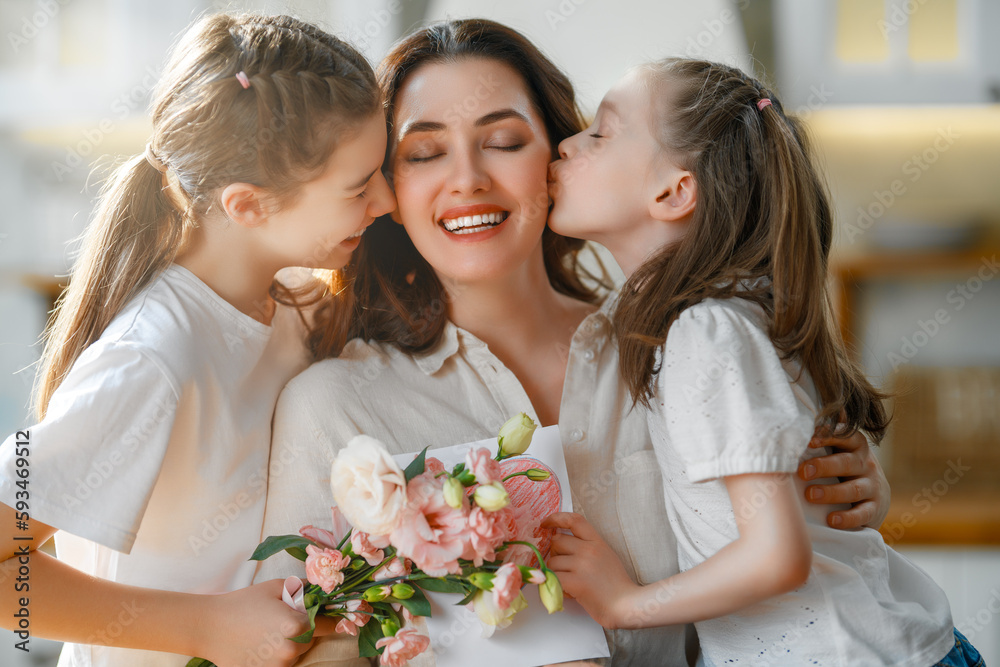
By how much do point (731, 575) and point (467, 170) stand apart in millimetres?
777

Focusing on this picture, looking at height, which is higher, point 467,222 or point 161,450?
point 467,222

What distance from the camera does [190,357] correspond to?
1.12 meters

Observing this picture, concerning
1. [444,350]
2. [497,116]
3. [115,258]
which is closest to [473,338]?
[444,350]

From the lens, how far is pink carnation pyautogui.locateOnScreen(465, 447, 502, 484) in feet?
3.14

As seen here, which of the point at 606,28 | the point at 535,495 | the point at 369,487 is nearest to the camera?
the point at 369,487

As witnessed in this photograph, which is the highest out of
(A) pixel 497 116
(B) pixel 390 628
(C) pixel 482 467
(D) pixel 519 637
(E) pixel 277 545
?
(A) pixel 497 116

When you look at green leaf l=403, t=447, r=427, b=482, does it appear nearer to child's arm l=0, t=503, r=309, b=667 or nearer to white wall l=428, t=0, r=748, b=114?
child's arm l=0, t=503, r=309, b=667

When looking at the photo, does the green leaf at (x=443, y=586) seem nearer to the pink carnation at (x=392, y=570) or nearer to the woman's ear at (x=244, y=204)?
the pink carnation at (x=392, y=570)

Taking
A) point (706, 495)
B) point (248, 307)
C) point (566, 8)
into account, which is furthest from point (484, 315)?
point (566, 8)

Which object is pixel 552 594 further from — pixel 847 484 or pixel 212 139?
pixel 212 139

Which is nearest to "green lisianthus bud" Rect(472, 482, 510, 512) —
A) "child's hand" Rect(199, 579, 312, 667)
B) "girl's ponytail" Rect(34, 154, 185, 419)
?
"child's hand" Rect(199, 579, 312, 667)

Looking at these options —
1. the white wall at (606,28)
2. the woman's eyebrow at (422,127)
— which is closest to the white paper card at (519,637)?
the woman's eyebrow at (422,127)

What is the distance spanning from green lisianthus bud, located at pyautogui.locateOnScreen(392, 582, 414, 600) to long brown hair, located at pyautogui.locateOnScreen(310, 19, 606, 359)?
0.53 m

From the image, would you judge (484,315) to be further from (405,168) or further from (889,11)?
(889,11)
